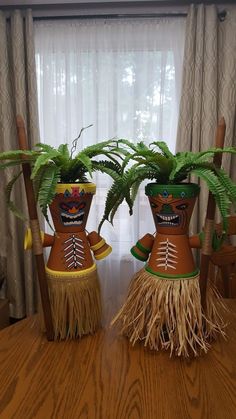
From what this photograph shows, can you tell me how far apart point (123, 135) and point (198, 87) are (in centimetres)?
57

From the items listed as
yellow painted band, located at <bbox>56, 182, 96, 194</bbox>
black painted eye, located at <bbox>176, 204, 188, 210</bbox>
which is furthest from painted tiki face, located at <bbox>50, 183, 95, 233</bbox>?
black painted eye, located at <bbox>176, 204, 188, 210</bbox>

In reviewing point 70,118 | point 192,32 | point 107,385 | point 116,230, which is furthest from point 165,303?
point 192,32

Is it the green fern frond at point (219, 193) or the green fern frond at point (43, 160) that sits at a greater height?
the green fern frond at point (43, 160)

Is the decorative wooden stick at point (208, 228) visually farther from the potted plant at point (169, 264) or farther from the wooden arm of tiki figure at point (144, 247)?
the wooden arm of tiki figure at point (144, 247)

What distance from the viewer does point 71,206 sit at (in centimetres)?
79

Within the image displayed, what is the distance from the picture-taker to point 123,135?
2.03m

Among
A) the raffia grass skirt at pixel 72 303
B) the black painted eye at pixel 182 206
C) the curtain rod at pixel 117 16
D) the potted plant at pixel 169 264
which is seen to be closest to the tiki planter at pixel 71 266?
the raffia grass skirt at pixel 72 303

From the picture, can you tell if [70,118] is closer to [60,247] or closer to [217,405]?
[60,247]

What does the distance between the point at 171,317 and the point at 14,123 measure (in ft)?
5.95

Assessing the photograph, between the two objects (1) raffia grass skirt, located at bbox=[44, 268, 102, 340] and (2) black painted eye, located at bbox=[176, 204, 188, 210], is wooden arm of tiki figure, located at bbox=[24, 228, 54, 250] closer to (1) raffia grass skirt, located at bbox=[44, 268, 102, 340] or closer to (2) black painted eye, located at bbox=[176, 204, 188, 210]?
(1) raffia grass skirt, located at bbox=[44, 268, 102, 340]

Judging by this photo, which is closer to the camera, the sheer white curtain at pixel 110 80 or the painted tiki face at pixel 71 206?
the painted tiki face at pixel 71 206

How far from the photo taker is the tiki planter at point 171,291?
0.75m

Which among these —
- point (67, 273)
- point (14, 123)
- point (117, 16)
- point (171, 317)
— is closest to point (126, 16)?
point (117, 16)

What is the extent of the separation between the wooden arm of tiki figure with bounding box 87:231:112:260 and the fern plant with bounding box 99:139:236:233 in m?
0.06
